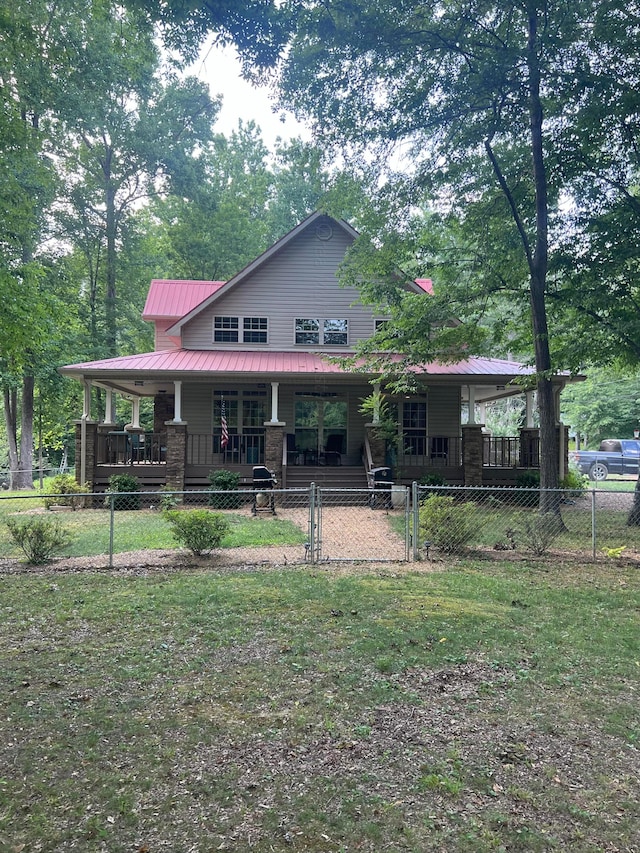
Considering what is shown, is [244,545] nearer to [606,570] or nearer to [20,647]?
[20,647]

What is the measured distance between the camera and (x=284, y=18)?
20.5 ft

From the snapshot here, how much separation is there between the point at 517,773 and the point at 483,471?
562 inches

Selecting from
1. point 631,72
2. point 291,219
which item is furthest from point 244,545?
point 291,219

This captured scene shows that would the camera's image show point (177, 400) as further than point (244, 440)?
No

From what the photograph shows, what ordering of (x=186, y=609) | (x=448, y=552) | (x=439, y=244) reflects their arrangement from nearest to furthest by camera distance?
(x=186, y=609)
(x=448, y=552)
(x=439, y=244)

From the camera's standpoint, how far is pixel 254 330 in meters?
18.4

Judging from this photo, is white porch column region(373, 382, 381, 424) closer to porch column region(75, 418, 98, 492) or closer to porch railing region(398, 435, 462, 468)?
porch railing region(398, 435, 462, 468)

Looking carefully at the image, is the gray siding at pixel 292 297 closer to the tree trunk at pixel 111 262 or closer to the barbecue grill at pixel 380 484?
the barbecue grill at pixel 380 484

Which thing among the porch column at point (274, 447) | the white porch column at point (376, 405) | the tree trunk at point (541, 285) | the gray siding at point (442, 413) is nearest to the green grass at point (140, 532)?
the porch column at point (274, 447)

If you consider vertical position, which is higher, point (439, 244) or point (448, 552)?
point (439, 244)

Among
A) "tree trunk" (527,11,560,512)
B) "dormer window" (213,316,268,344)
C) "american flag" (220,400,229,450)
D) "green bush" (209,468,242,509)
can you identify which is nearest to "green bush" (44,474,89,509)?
"green bush" (209,468,242,509)

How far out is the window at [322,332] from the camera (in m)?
18.6

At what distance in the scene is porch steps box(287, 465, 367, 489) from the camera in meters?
16.0

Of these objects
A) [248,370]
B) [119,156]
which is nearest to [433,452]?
[248,370]
